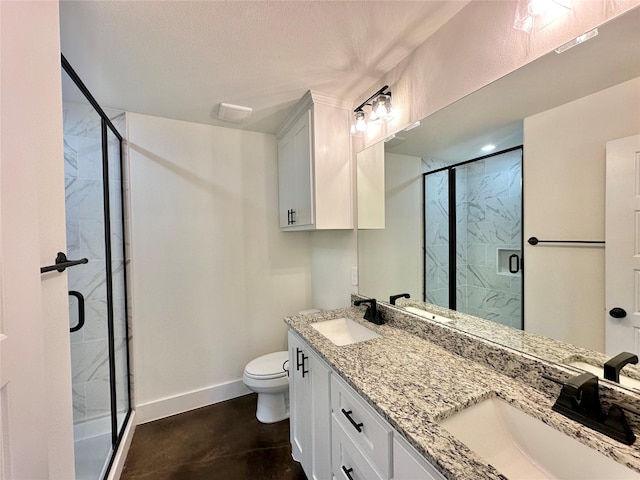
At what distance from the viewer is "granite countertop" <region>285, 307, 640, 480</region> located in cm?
63

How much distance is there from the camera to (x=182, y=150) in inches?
84.7

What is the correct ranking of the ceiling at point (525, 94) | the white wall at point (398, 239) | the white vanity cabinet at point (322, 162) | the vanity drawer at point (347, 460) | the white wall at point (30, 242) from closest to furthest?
the white wall at point (30, 242), the ceiling at point (525, 94), the vanity drawer at point (347, 460), the white wall at point (398, 239), the white vanity cabinet at point (322, 162)

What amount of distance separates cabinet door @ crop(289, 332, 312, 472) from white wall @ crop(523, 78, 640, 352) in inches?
40.3

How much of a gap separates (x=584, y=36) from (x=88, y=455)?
2.85 metres

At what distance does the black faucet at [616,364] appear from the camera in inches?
29.1

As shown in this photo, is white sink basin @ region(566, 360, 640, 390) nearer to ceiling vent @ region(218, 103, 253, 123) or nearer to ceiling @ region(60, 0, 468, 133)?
ceiling @ region(60, 0, 468, 133)

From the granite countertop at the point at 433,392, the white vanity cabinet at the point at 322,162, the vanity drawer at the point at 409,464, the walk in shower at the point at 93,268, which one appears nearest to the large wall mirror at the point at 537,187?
the granite countertop at the point at 433,392

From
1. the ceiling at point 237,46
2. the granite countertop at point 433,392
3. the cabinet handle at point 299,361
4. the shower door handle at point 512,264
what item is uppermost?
the ceiling at point 237,46

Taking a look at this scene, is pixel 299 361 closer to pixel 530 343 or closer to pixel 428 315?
pixel 428 315

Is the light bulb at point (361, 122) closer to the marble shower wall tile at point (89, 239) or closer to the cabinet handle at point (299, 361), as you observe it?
the cabinet handle at point (299, 361)

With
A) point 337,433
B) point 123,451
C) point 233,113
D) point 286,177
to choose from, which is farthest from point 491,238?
point 123,451

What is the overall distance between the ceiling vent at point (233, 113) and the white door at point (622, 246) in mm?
1940

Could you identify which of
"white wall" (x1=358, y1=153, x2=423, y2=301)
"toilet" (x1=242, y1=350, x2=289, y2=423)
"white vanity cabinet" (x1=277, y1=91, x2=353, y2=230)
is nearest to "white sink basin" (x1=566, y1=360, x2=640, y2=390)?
"white wall" (x1=358, y1=153, x2=423, y2=301)

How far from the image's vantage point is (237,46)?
133 centimetres
